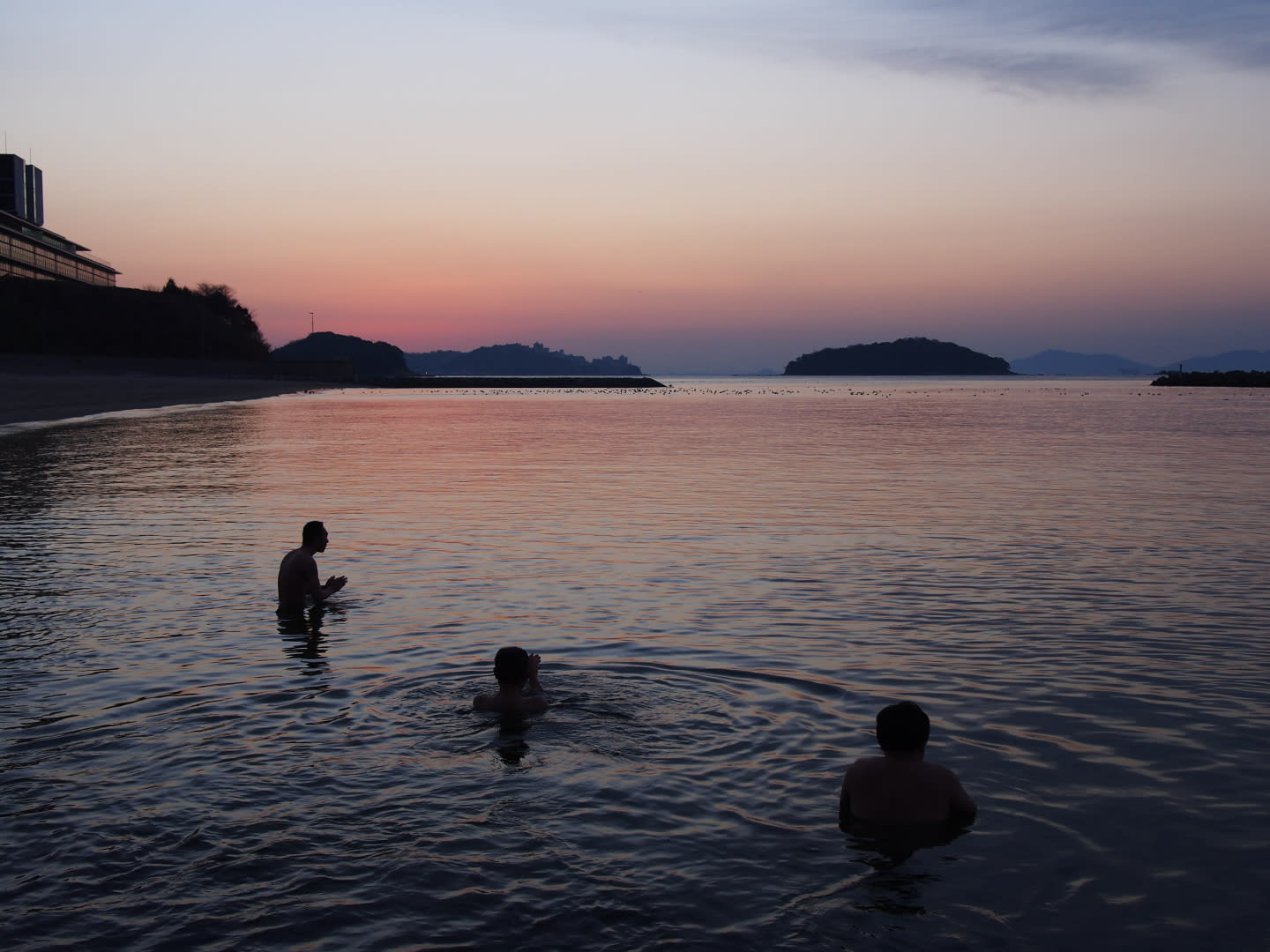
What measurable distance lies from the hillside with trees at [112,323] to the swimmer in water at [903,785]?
118349 millimetres

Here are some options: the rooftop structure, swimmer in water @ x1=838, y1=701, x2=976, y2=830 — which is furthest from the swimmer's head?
the rooftop structure

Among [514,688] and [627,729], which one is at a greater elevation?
[514,688]

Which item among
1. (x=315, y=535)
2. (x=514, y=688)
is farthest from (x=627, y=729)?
(x=315, y=535)

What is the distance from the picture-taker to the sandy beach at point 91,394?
64.5 metres

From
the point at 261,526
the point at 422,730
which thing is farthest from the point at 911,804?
the point at 261,526

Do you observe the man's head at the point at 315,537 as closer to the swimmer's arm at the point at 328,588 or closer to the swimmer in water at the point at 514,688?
the swimmer's arm at the point at 328,588

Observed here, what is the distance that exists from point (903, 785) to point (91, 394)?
83830 millimetres

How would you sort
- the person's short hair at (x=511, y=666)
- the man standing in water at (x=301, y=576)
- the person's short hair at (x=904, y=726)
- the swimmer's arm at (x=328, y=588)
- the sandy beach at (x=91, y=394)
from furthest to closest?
the sandy beach at (x=91, y=394), the swimmer's arm at (x=328, y=588), the man standing in water at (x=301, y=576), the person's short hair at (x=511, y=666), the person's short hair at (x=904, y=726)

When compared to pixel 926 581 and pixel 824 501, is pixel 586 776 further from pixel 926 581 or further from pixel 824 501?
pixel 824 501

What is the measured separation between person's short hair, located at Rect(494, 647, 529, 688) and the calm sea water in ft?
1.84

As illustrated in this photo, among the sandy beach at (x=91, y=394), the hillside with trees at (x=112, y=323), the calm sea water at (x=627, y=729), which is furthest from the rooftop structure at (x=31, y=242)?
the calm sea water at (x=627, y=729)

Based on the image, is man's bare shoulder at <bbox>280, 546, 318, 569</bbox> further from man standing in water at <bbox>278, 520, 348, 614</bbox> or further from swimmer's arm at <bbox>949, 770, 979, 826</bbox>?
swimmer's arm at <bbox>949, 770, 979, 826</bbox>

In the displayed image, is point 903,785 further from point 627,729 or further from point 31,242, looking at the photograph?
point 31,242

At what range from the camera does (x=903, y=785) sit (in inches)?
310
